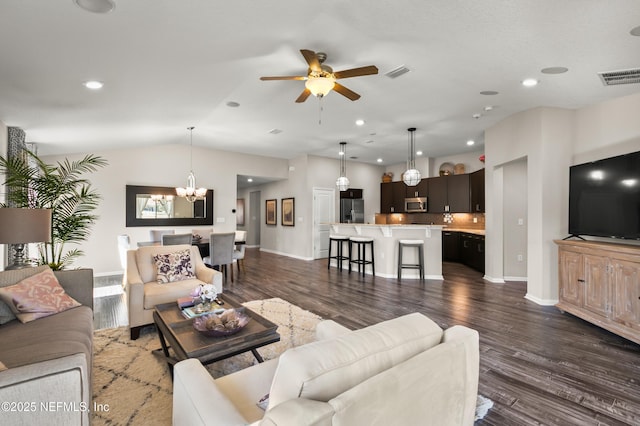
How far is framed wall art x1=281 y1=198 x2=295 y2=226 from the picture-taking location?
9.28m

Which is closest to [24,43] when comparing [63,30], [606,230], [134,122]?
[63,30]

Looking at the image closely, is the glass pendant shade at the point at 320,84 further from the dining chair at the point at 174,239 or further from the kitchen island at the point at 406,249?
the dining chair at the point at 174,239

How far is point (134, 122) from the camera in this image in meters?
4.92

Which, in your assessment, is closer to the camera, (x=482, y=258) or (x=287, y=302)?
(x=287, y=302)

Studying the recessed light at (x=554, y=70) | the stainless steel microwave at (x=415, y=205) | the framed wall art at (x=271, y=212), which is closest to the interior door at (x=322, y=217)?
the framed wall art at (x=271, y=212)

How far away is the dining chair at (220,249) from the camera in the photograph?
5743 millimetres

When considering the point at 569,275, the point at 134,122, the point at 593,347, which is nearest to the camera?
the point at 593,347

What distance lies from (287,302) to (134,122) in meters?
3.75

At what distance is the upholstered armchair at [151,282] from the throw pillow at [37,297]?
1.68 ft

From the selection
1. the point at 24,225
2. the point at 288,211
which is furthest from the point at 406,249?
the point at 24,225

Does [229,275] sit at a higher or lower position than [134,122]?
lower

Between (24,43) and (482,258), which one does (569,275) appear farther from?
(24,43)

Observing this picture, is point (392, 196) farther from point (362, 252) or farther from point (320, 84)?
point (320, 84)

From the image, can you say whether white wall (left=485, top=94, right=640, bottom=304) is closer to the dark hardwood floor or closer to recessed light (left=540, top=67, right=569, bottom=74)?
the dark hardwood floor
